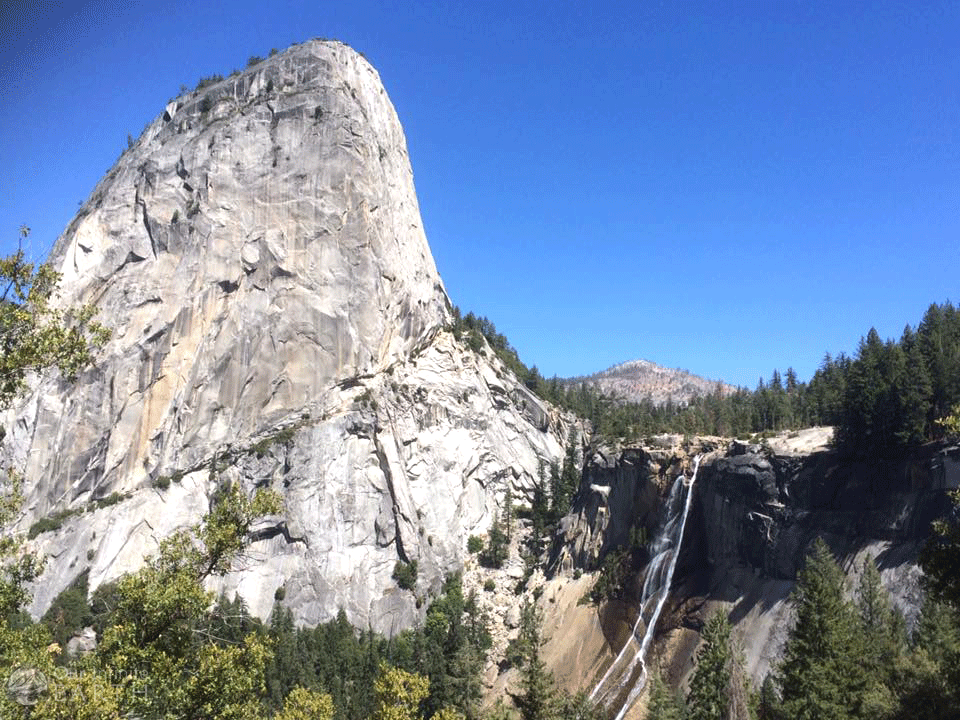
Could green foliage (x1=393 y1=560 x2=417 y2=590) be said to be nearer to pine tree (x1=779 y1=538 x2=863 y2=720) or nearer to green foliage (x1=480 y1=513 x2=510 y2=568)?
green foliage (x1=480 y1=513 x2=510 y2=568)

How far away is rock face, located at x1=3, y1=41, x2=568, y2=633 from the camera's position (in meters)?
77.0

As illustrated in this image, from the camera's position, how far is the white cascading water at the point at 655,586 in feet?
175

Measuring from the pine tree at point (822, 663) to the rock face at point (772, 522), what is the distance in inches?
583

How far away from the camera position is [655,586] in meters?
60.8

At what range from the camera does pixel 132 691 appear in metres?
10.4

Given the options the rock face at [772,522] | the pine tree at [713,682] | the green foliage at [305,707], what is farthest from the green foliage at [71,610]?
the green foliage at [305,707]

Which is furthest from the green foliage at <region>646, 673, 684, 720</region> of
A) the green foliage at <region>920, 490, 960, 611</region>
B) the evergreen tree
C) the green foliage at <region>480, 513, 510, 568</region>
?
the evergreen tree

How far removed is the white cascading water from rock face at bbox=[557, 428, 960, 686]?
3.14 feet

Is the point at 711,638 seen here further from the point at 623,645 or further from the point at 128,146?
the point at 128,146

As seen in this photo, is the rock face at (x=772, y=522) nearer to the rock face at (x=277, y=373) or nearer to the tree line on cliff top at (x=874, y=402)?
the tree line on cliff top at (x=874, y=402)

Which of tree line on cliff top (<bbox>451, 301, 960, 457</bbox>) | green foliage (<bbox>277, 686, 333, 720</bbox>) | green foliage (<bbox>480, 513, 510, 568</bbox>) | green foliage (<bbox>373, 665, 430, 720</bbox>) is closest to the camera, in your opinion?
green foliage (<bbox>277, 686, 333, 720</bbox>)

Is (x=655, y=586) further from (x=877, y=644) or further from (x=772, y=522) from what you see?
(x=877, y=644)

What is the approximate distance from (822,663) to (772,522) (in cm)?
2761

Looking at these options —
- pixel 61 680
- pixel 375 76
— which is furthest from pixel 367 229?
pixel 61 680
